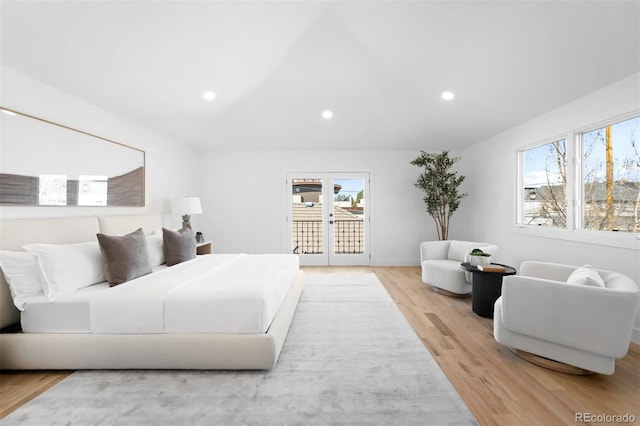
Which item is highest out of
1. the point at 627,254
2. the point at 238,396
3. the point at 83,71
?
the point at 83,71

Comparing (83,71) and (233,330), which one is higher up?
(83,71)

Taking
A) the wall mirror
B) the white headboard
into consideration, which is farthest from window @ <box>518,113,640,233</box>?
the wall mirror

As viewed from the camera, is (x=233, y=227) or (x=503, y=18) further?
(x=233, y=227)

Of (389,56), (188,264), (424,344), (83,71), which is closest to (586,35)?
(389,56)

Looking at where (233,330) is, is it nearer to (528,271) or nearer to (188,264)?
(188,264)

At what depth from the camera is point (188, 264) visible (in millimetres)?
3340

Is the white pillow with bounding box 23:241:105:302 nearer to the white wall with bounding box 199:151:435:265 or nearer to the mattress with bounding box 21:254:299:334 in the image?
the mattress with bounding box 21:254:299:334

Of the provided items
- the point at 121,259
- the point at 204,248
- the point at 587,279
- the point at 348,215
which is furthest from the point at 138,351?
the point at 348,215

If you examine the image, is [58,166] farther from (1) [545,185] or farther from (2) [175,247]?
(1) [545,185]

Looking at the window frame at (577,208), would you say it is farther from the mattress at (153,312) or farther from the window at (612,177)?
the mattress at (153,312)

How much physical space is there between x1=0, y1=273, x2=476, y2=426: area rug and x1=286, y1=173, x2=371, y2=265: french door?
347 centimetres

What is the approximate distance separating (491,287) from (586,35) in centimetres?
253

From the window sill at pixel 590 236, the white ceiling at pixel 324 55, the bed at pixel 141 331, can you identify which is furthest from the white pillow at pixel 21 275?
the window sill at pixel 590 236

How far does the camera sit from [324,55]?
3.42 meters
